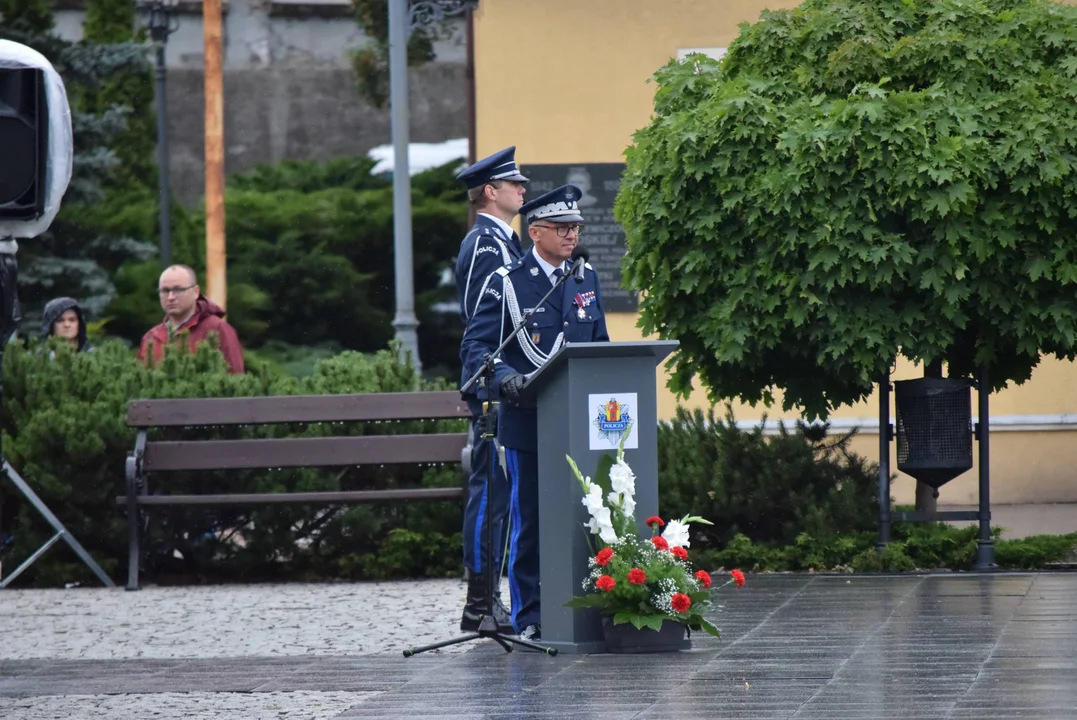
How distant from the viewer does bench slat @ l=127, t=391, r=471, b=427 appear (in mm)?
11398

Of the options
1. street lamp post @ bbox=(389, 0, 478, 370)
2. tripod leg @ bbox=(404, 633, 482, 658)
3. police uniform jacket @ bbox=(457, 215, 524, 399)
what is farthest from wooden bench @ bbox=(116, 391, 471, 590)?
street lamp post @ bbox=(389, 0, 478, 370)

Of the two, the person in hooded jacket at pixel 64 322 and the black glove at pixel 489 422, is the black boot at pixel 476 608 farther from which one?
the person in hooded jacket at pixel 64 322

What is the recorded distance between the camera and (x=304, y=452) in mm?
11445

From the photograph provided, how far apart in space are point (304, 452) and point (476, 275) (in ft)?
10.5

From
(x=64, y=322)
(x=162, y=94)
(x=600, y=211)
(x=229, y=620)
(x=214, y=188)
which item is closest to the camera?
(x=229, y=620)

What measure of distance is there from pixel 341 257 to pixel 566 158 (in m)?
14.7

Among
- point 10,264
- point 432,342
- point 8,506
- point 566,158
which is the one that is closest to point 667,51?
point 566,158

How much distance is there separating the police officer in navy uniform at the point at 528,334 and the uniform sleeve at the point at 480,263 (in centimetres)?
11

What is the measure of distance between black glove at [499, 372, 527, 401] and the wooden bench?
10.9 ft

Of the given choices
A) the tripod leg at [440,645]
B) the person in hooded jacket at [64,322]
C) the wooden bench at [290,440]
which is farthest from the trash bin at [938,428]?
the person in hooded jacket at [64,322]

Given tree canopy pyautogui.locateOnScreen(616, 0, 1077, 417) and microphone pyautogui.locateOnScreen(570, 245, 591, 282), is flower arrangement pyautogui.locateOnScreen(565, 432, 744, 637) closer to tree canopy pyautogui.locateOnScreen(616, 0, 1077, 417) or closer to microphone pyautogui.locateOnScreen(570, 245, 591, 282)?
microphone pyautogui.locateOnScreen(570, 245, 591, 282)

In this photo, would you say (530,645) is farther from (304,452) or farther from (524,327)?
(304,452)

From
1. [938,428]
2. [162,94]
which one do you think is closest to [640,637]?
[938,428]

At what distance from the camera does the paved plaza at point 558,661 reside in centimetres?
664
